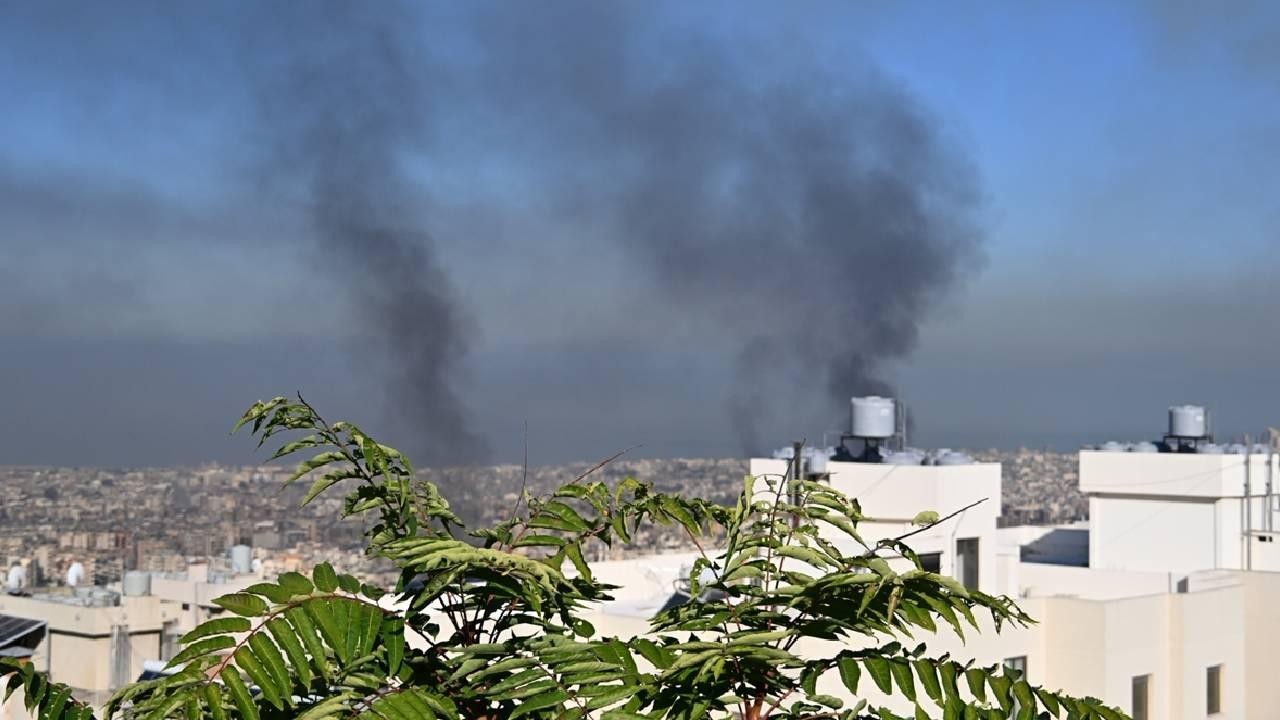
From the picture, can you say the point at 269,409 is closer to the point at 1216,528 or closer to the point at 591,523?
the point at 591,523

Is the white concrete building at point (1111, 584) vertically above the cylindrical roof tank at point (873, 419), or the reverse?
the cylindrical roof tank at point (873, 419)

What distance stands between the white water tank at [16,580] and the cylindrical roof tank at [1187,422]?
2306 centimetres

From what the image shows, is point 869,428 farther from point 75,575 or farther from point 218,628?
point 218,628

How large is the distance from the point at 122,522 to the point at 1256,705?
2118 cm

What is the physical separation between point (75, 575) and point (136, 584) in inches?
107

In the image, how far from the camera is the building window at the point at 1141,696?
23.2m

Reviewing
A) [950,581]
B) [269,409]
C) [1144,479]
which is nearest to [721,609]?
[950,581]

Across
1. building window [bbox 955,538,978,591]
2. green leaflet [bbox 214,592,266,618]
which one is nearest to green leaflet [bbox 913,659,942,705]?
green leaflet [bbox 214,592,266,618]

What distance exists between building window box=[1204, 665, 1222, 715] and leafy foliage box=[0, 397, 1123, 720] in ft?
77.9

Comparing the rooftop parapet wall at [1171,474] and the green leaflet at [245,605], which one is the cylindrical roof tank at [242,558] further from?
the green leaflet at [245,605]

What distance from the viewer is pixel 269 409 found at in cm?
410

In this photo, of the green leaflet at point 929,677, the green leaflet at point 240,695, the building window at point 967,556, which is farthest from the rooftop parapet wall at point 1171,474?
the green leaflet at point 240,695

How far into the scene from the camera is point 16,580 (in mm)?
23781

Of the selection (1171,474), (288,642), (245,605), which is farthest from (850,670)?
(1171,474)
